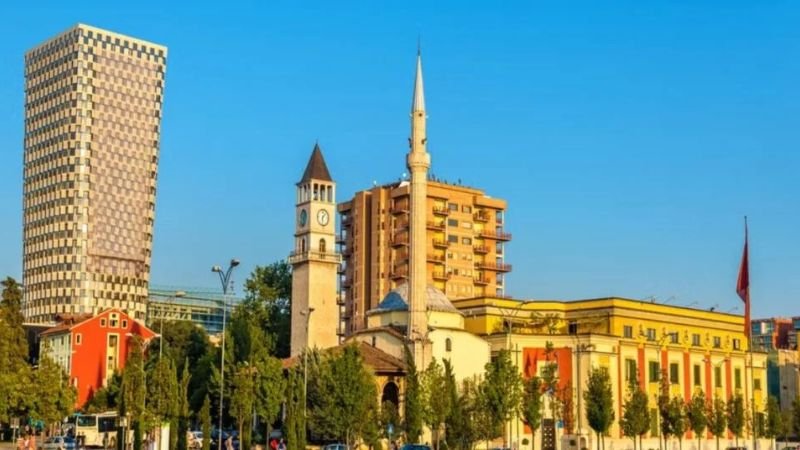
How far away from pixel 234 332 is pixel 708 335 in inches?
1656

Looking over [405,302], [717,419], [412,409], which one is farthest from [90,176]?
[412,409]

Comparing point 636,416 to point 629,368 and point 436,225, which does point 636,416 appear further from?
point 436,225

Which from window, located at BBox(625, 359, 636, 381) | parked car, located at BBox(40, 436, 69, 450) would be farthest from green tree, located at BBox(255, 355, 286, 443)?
window, located at BBox(625, 359, 636, 381)

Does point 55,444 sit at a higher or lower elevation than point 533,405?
lower

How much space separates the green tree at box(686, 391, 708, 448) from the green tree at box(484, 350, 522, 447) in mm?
21018

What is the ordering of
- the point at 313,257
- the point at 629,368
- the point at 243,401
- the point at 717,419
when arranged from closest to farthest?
the point at 243,401
the point at 629,368
the point at 717,419
the point at 313,257

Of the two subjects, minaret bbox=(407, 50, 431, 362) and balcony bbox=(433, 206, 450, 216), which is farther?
balcony bbox=(433, 206, 450, 216)

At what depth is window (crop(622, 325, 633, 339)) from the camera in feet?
278

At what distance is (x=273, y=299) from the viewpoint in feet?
335

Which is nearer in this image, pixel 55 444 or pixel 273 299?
pixel 55 444

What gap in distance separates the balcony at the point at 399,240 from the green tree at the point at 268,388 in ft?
202

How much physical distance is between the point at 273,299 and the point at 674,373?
36.9 meters

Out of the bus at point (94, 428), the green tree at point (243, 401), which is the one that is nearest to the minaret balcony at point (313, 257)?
the bus at point (94, 428)

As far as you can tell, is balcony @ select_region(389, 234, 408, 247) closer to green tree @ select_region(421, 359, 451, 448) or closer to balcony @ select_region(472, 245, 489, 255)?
balcony @ select_region(472, 245, 489, 255)
